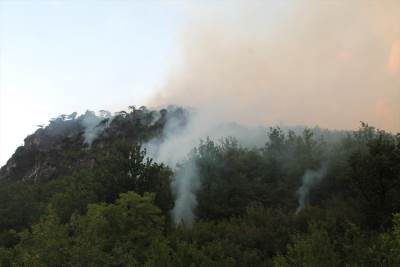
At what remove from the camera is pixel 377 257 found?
19.8 meters

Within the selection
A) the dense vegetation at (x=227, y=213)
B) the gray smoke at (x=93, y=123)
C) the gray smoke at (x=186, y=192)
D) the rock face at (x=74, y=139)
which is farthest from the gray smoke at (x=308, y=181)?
the gray smoke at (x=93, y=123)

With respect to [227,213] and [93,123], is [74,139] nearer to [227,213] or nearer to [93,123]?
[93,123]

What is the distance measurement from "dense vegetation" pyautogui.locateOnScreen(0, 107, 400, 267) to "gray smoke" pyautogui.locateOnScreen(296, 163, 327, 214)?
0.24m

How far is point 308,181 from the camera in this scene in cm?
5616

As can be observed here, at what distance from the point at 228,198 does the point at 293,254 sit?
26.9 metres

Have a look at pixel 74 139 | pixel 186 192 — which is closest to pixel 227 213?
pixel 186 192

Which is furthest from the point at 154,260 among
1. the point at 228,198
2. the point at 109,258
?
the point at 228,198

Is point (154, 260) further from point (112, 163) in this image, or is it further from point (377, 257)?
point (112, 163)

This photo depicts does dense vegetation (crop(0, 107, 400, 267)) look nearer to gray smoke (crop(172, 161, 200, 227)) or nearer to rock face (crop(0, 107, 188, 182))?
gray smoke (crop(172, 161, 200, 227))

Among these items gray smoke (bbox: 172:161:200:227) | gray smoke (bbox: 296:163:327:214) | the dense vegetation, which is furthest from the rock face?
gray smoke (bbox: 296:163:327:214)

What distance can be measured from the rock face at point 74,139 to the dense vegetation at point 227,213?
39.3 m

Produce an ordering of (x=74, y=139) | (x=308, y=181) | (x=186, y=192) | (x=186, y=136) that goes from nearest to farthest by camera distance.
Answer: (x=186, y=192)
(x=308, y=181)
(x=186, y=136)
(x=74, y=139)

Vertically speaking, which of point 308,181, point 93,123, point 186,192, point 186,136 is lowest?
point 186,192

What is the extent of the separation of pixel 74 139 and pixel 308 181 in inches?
2910
